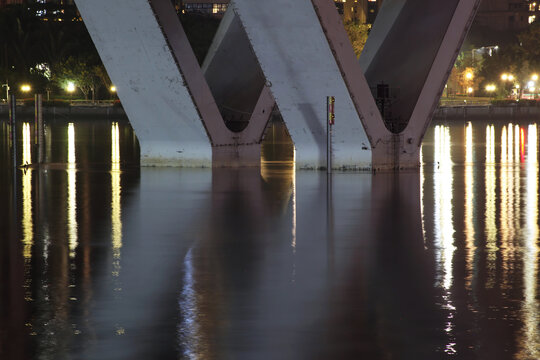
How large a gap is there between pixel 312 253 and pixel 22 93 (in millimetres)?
105195

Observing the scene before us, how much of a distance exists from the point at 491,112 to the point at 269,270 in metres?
74.4

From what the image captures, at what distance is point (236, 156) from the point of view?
92.2 feet

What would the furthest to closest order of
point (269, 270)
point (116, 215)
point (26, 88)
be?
point (26, 88), point (116, 215), point (269, 270)

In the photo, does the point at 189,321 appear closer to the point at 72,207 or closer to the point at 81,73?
the point at 72,207

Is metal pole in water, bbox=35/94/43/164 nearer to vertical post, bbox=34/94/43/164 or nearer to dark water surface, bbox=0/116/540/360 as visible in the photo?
vertical post, bbox=34/94/43/164

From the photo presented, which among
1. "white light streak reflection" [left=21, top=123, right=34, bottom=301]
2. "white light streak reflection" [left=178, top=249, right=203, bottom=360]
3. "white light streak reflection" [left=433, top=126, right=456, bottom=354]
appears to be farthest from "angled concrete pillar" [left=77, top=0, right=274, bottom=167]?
"white light streak reflection" [left=178, top=249, right=203, bottom=360]

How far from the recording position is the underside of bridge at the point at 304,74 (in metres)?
23.2

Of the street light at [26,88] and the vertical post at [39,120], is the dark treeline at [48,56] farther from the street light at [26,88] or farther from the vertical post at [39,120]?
the vertical post at [39,120]

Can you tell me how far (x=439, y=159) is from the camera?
31172 mm

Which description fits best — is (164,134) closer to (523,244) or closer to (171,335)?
(523,244)

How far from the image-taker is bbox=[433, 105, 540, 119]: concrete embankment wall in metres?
82.8

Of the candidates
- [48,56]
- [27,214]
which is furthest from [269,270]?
[48,56]

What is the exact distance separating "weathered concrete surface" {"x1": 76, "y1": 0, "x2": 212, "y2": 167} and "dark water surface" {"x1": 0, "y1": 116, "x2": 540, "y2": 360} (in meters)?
3.80

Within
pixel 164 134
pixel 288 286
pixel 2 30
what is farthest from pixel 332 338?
pixel 2 30
